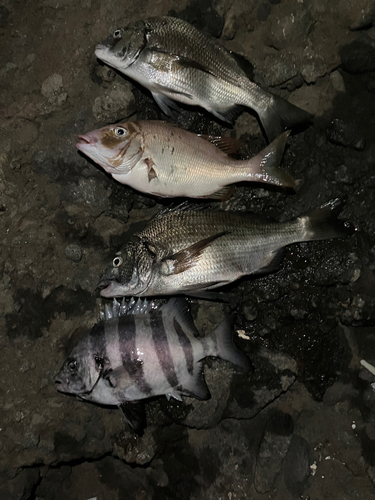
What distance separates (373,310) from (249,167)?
1424 mm

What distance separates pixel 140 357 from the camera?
2906mm

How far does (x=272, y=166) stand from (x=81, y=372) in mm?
1921

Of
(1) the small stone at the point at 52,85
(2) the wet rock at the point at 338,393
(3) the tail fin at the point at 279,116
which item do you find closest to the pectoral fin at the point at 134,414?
(2) the wet rock at the point at 338,393

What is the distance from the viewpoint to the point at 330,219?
3.10 m

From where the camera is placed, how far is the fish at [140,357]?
9.53ft

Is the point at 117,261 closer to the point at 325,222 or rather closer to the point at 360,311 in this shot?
the point at 325,222

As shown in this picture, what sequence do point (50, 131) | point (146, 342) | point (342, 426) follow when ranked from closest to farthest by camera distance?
point (146, 342), point (50, 131), point (342, 426)

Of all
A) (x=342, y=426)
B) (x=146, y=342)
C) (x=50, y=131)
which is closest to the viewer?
(x=146, y=342)

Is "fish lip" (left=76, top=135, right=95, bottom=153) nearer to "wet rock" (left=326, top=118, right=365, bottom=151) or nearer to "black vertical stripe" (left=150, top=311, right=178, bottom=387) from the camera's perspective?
"black vertical stripe" (left=150, top=311, right=178, bottom=387)

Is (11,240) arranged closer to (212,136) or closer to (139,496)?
(212,136)

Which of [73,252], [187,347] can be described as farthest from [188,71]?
[187,347]

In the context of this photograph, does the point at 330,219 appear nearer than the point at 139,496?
Yes

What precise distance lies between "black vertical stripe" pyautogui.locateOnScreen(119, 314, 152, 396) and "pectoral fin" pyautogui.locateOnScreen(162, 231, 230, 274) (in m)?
0.48

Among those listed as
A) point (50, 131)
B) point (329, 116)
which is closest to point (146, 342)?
point (50, 131)
